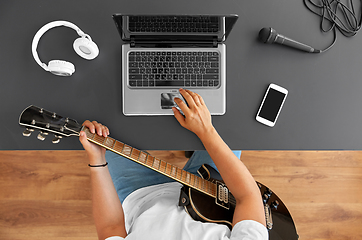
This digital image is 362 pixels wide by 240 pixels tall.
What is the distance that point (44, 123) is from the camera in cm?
63

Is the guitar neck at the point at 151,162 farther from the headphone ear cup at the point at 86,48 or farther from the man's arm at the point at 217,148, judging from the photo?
the headphone ear cup at the point at 86,48

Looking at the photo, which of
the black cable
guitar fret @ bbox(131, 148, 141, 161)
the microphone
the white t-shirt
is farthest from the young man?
the black cable

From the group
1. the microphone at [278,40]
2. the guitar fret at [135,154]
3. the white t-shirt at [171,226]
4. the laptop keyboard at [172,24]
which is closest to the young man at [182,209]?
the white t-shirt at [171,226]

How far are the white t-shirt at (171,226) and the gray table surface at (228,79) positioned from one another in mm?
241

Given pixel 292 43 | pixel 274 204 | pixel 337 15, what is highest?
pixel 337 15

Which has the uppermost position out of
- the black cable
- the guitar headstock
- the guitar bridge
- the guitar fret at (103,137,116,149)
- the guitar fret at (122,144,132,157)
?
the black cable

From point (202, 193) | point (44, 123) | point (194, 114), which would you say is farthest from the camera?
point (202, 193)

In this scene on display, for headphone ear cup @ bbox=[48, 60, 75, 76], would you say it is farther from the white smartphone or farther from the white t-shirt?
the white smartphone

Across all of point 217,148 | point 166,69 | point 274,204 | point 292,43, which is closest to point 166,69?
point 166,69

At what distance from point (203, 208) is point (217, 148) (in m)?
0.26

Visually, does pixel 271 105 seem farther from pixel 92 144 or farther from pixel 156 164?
pixel 92 144

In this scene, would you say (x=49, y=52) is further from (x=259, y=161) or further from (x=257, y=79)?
(x=259, y=161)

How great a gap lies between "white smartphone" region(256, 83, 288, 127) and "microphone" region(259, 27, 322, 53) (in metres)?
0.17

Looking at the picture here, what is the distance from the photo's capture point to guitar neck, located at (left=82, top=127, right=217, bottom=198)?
73 cm
